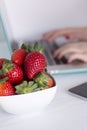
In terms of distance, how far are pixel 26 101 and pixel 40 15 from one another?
82cm

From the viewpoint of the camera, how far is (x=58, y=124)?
702 millimetres

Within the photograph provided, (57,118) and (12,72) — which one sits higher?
(12,72)

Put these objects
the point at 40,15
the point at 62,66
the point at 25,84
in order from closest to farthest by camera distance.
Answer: the point at 25,84
the point at 62,66
the point at 40,15

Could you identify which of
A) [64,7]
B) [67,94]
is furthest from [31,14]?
[67,94]

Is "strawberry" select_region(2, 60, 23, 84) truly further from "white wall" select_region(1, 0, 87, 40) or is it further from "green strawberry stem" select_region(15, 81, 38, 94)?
"white wall" select_region(1, 0, 87, 40)

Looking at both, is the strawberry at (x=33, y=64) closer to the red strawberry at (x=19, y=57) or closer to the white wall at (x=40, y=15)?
the red strawberry at (x=19, y=57)

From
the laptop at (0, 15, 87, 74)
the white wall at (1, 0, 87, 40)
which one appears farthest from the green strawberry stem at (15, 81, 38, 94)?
the white wall at (1, 0, 87, 40)

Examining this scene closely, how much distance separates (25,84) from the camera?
678 mm

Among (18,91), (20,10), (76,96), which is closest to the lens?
(18,91)

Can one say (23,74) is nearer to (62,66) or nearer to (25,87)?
(25,87)

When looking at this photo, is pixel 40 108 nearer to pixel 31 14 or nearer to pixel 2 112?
pixel 2 112

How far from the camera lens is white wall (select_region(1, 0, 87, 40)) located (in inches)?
55.3

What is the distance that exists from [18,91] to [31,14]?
801mm

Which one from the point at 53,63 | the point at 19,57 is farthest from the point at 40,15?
the point at 19,57
